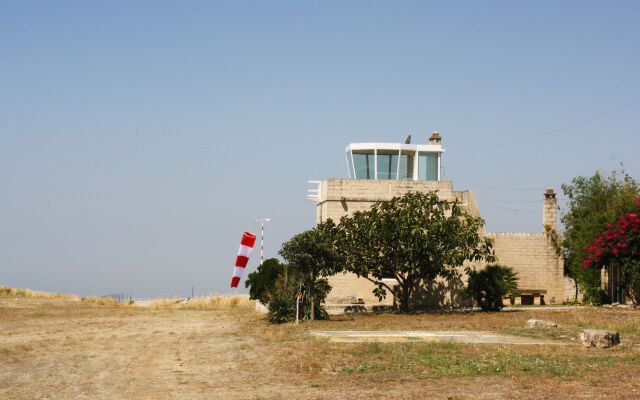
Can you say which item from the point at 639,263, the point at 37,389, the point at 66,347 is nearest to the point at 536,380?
the point at 37,389

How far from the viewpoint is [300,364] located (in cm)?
1794

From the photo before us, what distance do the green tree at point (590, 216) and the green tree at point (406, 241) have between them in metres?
7.02

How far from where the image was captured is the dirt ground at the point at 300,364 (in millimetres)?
14266

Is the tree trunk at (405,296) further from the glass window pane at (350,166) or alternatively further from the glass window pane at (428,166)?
the glass window pane at (428,166)

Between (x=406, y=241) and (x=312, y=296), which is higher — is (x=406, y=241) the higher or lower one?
the higher one

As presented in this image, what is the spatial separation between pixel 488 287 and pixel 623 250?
5439 millimetres

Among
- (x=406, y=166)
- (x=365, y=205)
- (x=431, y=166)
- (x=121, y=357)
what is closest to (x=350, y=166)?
(x=406, y=166)

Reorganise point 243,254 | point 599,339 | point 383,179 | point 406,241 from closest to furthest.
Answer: point 599,339
point 406,241
point 383,179
point 243,254

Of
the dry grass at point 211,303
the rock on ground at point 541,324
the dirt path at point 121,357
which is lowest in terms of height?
the dirt path at point 121,357

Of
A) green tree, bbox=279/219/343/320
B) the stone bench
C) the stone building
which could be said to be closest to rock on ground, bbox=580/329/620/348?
green tree, bbox=279/219/343/320

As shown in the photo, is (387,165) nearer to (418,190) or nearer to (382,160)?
(382,160)

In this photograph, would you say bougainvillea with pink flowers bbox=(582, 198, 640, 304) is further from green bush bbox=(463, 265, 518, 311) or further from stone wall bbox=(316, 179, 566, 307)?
stone wall bbox=(316, 179, 566, 307)

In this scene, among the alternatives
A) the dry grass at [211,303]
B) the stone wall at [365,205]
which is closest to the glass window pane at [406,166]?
the stone wall at [365,205]

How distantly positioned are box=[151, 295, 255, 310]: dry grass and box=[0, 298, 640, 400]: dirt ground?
56.4ft
